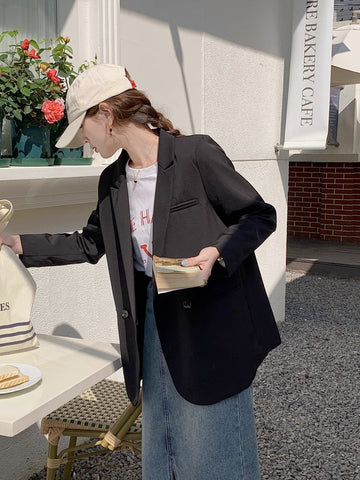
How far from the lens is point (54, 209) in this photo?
3129mm

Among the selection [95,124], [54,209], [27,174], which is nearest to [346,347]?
[54,209]

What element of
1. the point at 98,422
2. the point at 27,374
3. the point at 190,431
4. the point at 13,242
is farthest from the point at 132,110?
the point at 98,422

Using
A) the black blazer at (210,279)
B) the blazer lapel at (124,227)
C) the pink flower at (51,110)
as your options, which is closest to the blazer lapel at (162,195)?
the black blazer at (210,279)

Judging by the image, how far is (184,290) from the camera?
1.96 metres

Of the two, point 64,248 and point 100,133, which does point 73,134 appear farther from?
point 64,248

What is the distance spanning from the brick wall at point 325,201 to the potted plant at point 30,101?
8427 millimetres

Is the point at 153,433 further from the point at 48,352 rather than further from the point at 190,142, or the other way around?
the point at 190,142

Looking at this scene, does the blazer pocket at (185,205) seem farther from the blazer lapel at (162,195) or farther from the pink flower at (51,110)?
the pink flower at (51,110)

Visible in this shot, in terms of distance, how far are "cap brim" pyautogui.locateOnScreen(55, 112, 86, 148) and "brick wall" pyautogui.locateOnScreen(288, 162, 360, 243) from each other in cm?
930

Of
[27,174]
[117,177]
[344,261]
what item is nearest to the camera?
[117,177]

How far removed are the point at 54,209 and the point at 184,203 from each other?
4.37 ft

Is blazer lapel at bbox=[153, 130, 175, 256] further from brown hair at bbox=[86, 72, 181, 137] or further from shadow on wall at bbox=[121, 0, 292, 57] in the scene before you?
shadow on wall at bbox=[121, 0, 292, 57]

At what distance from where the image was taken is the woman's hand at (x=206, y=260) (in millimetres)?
1753

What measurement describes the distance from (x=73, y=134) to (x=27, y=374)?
0.73 meters
